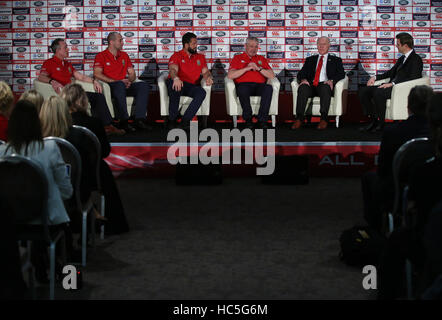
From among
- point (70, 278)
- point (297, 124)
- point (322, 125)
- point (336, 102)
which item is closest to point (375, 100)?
point (336, 102)

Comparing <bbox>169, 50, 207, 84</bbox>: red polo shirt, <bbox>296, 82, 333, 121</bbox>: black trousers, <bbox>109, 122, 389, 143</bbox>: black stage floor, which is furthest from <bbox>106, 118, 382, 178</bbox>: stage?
<bbox>169, 50, 207, 84</bbox>: red polo shirt

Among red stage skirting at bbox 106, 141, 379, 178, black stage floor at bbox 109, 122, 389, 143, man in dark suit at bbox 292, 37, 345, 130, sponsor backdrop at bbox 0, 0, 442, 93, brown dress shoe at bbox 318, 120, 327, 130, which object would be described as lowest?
red stage skirting at bbox 106, 141, 379, 178

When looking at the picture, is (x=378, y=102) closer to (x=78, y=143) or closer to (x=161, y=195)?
(x=161, y=195)

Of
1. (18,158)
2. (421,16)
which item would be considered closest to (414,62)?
(421,16)

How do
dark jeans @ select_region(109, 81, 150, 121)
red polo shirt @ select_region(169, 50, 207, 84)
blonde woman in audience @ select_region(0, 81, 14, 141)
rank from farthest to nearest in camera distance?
red polo shirt @ select_region(169, 50, 207, 84) → dark jeans @ select_region(109, 81, 150, 121) → blonde woman in audience @ select_region(0, 81, 14, 141)

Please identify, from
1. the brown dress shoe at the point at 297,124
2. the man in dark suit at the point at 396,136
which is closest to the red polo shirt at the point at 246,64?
the brown dress shoe at the point at 297,124

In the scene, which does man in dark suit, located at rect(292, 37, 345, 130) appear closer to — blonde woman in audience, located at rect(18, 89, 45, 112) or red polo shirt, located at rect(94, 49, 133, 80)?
red polo shirt, located at rect(94, 49, 133, 80)

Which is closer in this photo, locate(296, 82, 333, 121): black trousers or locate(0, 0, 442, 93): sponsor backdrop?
locate(296, 82, 333, 121): black trousers

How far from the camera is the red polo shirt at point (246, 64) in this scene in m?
8.29

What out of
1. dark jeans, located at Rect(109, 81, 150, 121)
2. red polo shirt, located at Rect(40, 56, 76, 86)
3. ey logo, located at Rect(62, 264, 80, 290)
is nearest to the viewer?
ey logo, located at Rect(62, 264, 80, 290)

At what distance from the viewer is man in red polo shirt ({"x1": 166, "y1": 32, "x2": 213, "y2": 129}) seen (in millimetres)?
7879

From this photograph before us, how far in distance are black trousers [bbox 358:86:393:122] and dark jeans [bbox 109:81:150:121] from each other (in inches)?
114

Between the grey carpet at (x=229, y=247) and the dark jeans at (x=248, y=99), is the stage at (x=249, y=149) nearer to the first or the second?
the grey carpet at (x=229, y=247)
